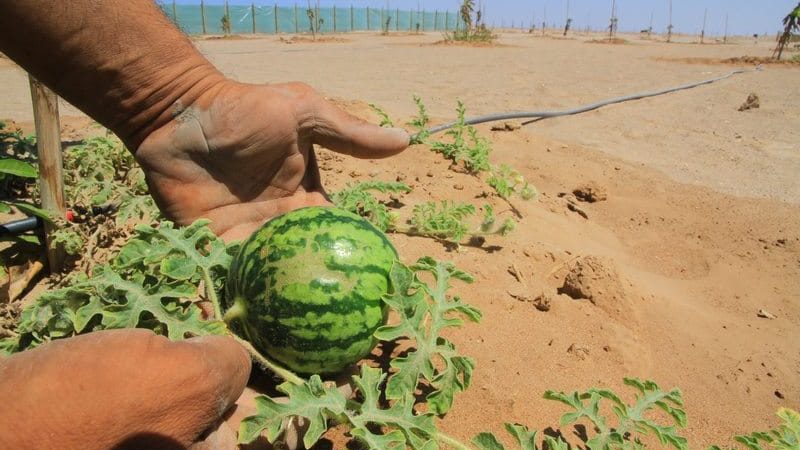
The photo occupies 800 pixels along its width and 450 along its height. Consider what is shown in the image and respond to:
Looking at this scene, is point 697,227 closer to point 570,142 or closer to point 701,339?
point 701,339

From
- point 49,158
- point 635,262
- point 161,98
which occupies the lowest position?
point 635,262

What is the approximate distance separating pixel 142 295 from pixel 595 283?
2207 mm

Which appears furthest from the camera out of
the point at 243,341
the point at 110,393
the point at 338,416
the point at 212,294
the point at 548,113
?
the point at 548,113

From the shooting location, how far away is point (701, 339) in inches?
112

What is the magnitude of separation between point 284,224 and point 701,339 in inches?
89.2

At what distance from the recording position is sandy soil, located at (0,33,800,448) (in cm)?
238

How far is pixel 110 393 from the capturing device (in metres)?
1.35

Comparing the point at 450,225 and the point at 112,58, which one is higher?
the point at 112,58

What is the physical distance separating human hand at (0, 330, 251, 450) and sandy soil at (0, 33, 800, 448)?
0.96 metres

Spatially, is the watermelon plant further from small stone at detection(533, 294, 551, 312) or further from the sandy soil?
small stone at detection(533, 294, 551, 312)

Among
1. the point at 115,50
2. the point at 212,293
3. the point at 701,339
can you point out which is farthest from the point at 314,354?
the point at 701,339

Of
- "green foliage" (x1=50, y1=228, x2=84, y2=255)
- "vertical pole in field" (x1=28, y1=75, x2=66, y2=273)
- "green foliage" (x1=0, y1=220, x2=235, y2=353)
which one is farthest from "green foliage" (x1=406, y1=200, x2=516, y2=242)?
"vertical pole in field" (x1=28, y1=75, x2=66, y2=273)

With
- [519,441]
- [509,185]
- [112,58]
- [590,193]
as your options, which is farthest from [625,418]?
[590,193]

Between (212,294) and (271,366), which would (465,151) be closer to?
(212,294)
